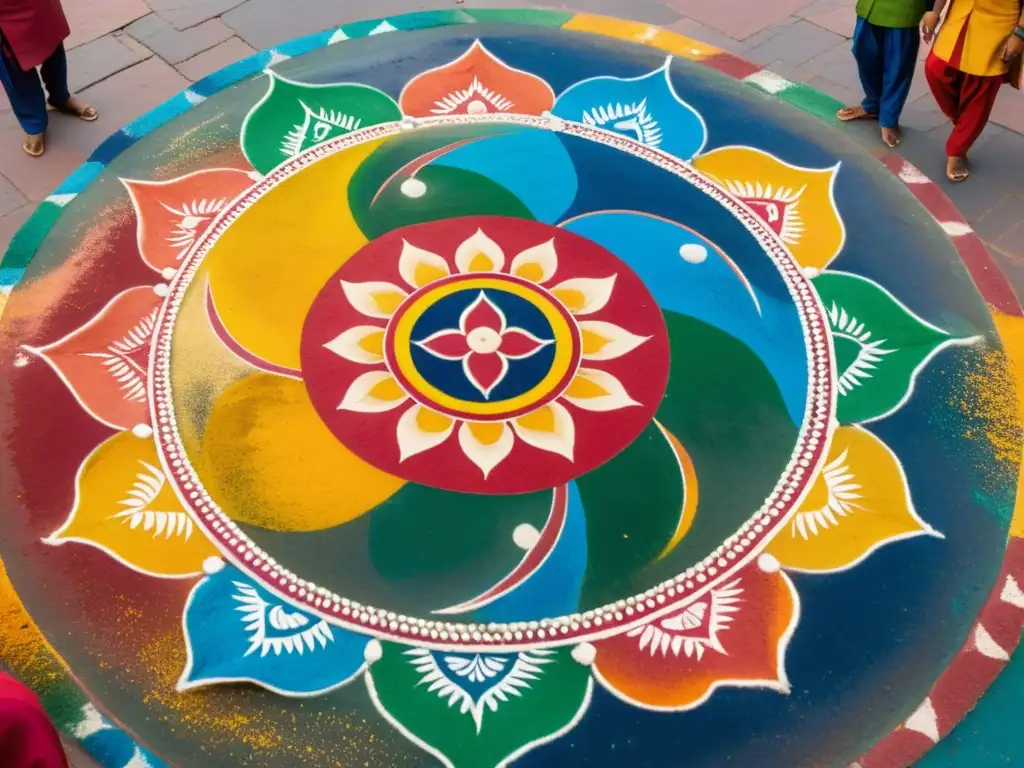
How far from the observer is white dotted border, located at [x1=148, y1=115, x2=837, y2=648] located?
3.00 meters

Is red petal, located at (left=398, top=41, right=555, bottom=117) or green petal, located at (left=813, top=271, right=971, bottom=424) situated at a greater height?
red petal, located at (left=398, top=41, right=555, bottom=117)

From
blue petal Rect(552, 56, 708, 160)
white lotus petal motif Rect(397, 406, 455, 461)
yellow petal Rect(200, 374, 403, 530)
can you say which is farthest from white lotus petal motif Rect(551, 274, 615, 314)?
yellow petal Rect(200, 374, 403, 530)

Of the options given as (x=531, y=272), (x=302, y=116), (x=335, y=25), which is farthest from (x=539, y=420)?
(x=335, y=25)

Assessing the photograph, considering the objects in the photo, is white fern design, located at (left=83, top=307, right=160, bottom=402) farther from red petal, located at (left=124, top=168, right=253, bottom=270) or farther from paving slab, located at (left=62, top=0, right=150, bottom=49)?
paving slab, located at (left=62, top=0, right=150, bottom=49)

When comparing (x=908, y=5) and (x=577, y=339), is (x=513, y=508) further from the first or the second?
(x=908, y=5)

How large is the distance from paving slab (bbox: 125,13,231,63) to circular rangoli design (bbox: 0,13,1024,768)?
2.17 ft

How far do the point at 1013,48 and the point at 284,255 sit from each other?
10.9 feet

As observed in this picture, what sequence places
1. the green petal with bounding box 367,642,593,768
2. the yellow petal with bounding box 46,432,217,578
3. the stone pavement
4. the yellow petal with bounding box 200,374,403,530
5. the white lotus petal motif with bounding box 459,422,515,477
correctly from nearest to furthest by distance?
the green petal with bounding box 367,642,593,768
the yellow petal with bounding box 46,432,217,578
the yellow petal with bounding box 200,374,403,530
the white lotus petal motif with bounding box 459,422,515,477
the stone pavement

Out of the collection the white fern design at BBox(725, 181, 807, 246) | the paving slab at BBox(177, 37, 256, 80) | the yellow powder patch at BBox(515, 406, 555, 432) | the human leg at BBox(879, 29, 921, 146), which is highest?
the human leg at BBox(879, 29, 921, 146)

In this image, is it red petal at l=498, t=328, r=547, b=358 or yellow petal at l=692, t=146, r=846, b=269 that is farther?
yellow petal at l=692, t=146, r=846, b=269

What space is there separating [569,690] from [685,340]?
1.54 meters

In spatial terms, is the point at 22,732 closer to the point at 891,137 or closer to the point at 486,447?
the point at 486,447

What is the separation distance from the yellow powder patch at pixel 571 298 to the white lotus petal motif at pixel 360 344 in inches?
30.2

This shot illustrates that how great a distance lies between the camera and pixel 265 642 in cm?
297
